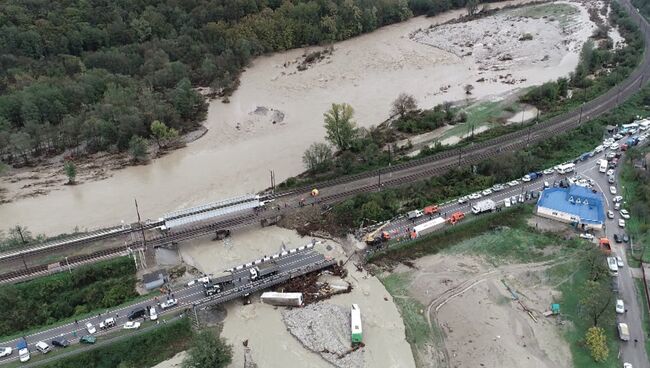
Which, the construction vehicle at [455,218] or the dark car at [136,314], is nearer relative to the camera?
the dark car at [136,314]

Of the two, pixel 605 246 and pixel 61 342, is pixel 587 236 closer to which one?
pixel 605 246

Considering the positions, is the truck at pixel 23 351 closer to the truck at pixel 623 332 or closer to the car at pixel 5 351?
the car at pixel 5 351

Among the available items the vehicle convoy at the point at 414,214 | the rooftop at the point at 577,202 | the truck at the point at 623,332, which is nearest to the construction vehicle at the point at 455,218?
the vehicle convoy at the point at 414,214

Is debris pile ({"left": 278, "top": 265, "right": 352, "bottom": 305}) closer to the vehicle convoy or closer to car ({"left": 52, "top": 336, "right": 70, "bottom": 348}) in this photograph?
the vehicle convoy

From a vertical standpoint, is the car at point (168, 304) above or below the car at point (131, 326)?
above

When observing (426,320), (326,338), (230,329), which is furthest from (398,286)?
(230,329)

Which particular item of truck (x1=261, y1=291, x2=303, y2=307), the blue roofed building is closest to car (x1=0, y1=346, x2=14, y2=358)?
truck (x1=261, y1=291, x2=303, y2=307)

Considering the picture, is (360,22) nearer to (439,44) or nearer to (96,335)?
(439,44)

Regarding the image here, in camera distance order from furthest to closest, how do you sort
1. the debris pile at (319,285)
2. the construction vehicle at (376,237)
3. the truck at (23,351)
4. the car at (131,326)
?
the construction vehicle at (376,237)
the debris pile at (319,285)
the car at (131,326)
the truck at (23,351)
